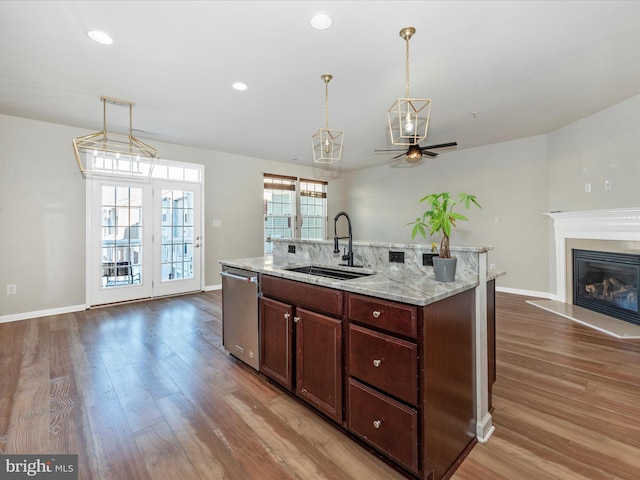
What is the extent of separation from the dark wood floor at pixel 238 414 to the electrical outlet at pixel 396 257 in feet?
3.79

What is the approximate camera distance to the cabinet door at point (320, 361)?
68.9 inches

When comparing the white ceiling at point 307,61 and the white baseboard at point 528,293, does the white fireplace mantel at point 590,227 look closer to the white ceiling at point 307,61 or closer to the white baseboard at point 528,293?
the white baseboard at point 528,293

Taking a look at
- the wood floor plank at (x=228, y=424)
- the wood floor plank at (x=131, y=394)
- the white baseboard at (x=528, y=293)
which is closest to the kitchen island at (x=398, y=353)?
the wood floor plank at (x=228, y=424)

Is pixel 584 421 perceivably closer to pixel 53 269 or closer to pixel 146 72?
pixel 146 72

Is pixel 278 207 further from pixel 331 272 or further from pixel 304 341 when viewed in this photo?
pixel 304 341

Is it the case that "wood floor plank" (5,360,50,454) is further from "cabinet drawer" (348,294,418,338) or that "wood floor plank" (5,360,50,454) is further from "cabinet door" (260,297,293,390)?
"cabinet drawer" (348,294,418,338)

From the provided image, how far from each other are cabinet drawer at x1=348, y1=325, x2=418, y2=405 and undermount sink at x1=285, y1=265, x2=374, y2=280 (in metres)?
0.53

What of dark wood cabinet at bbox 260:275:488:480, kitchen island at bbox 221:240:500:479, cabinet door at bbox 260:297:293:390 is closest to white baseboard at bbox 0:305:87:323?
cabinet door at bbox 260:297:293:390

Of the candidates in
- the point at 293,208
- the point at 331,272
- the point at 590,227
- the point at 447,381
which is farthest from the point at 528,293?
the point at 293,208

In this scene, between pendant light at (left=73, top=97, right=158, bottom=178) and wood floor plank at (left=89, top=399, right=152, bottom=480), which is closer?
wood floor plank at (left=89, top=399, right=152, bottom=480)

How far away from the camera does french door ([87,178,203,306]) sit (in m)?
4.62

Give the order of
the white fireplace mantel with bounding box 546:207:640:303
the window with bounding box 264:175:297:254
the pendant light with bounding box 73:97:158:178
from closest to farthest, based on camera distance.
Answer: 1. the white fireplace mantel with bounding box 546:207:640:303
2. the pendant light with bounding box 73:97:158:178
3. the window with bounding box 264:175:297:254

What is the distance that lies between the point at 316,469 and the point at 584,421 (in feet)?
5.72

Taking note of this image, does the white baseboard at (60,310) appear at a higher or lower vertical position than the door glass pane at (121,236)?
lower
